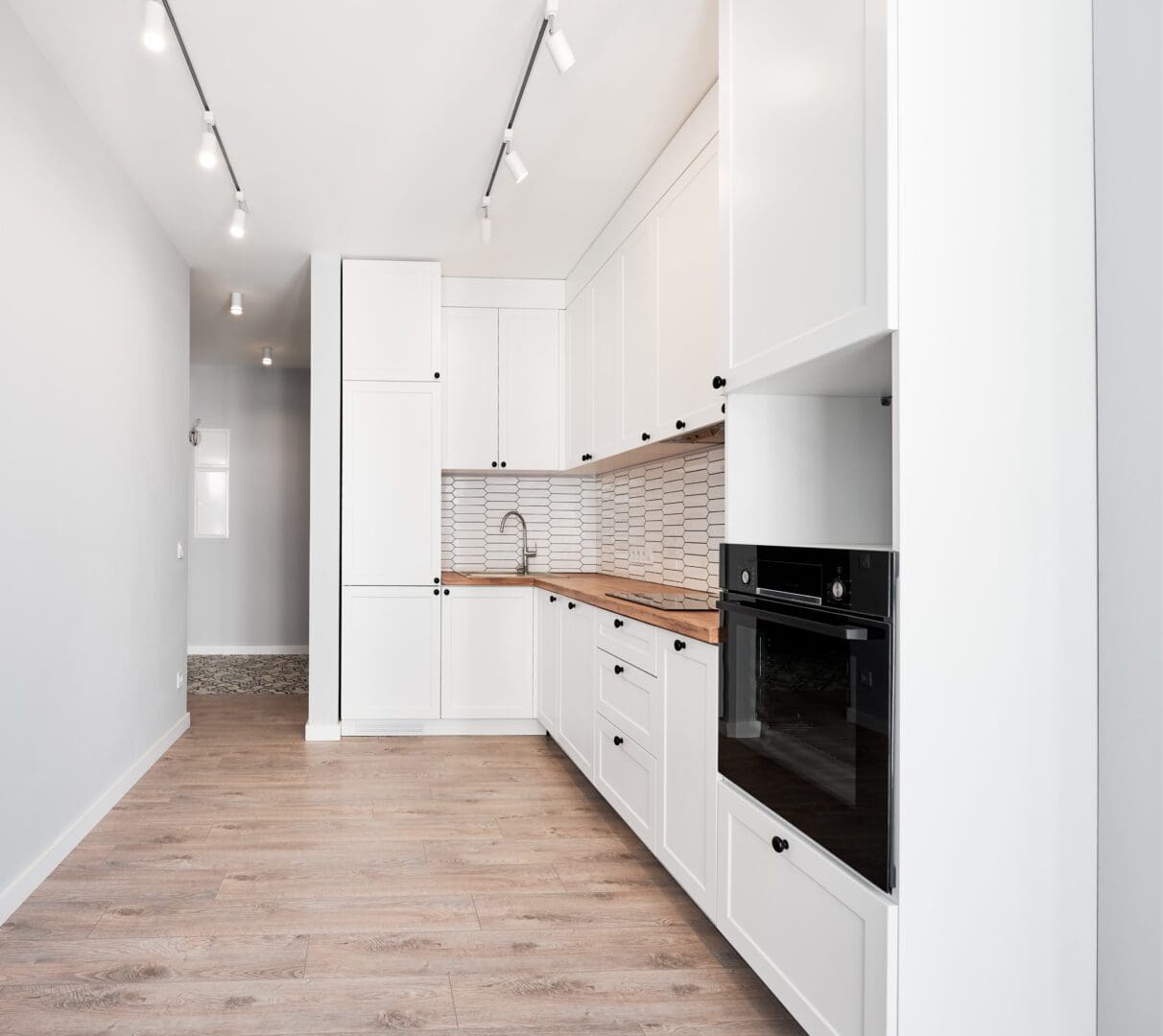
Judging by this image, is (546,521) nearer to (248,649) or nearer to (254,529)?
(254,529)

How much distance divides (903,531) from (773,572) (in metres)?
0.49

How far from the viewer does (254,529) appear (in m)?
8.32

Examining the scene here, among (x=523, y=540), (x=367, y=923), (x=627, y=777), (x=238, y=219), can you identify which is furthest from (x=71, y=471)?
(x=523, y=540)

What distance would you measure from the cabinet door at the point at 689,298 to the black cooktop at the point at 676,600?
601 millimetres

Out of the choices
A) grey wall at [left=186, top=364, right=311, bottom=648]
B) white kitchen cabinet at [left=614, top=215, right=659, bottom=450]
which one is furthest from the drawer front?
grey wall at [left=186, top=364, right=311, bottom=648]

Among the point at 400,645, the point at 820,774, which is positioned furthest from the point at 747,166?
the point at 400,645

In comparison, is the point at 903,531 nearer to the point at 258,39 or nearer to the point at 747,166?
the point at 747,166

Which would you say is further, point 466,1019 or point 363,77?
point 363,77

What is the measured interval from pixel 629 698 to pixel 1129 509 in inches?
75.9

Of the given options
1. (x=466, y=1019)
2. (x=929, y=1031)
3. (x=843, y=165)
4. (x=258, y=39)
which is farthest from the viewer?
(x=258, y=39)

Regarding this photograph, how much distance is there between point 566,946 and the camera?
250 centimetres

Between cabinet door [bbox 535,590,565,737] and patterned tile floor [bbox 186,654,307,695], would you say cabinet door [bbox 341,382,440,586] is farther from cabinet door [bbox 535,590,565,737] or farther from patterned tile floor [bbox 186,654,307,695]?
patterned tile floor [bbox 186,654,307,695]

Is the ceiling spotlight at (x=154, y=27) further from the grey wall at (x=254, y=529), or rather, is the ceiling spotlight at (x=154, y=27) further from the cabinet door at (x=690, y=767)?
the grey wall at (x=254, y=529)

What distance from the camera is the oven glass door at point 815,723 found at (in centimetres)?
155
